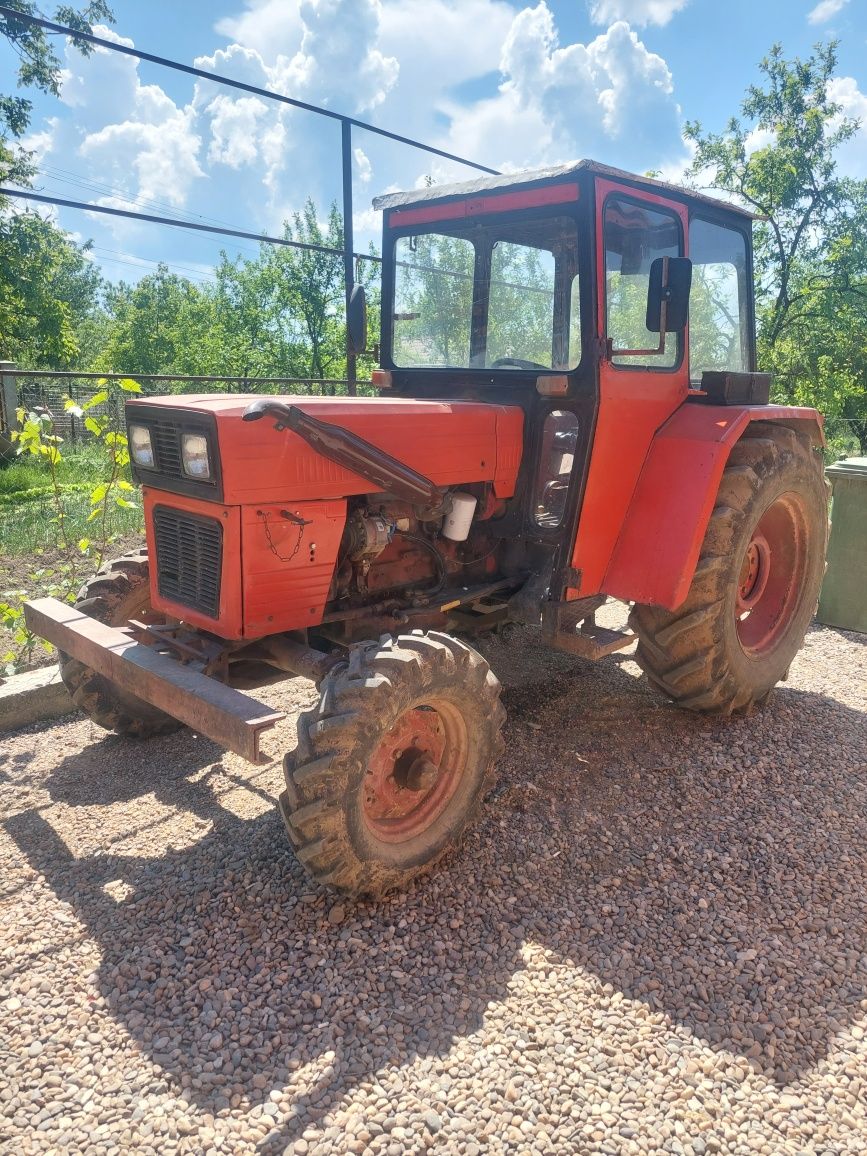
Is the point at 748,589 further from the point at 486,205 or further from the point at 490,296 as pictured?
the point at 486,205

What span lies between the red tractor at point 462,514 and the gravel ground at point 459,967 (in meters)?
0.32

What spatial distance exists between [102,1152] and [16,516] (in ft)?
25.7

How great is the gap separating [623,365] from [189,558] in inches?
81.1

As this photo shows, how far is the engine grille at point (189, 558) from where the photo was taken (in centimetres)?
311

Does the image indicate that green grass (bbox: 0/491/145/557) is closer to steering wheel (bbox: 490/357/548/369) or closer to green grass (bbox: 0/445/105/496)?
green grass (bbox: 0/445/105/496)

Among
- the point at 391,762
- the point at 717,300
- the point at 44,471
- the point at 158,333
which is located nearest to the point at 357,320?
the point at 717,300

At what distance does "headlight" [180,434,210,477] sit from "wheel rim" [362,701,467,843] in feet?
3.69

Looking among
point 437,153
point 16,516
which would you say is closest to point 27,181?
point 16,516

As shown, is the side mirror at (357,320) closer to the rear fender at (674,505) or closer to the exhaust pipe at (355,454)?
the exhaust pipe at (355,454)

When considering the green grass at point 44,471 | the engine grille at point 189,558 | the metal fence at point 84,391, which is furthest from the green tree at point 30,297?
the engine grille at point 189,558

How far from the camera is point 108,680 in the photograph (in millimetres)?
3805

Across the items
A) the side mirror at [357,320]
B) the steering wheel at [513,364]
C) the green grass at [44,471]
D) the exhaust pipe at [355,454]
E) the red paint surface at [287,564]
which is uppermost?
the side mirror at [357,320]

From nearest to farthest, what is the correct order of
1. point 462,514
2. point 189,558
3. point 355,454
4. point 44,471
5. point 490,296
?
point 355,454, point 189,558, point 462,514, point 490,296, point 44,471

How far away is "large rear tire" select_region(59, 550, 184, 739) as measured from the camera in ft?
12.4
